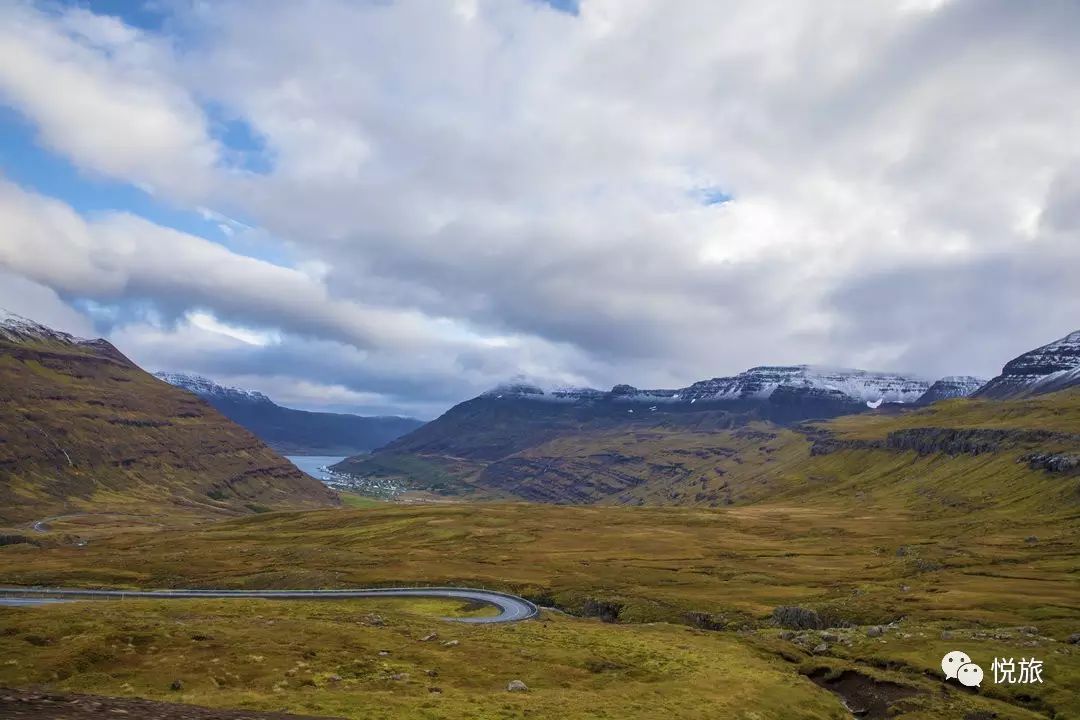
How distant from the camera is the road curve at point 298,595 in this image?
109938mm

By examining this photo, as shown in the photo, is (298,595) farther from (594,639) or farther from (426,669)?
(426,669)

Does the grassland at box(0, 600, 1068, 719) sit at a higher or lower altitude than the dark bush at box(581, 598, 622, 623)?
higher

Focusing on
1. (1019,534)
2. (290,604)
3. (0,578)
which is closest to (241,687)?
(290,604)

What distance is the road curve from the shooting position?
110m

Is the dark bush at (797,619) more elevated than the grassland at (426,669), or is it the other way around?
the grassland at (426,669)

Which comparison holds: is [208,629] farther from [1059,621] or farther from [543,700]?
[1059,621]

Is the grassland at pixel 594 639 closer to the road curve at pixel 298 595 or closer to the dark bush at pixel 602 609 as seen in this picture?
the dark bush at pixel 602 609

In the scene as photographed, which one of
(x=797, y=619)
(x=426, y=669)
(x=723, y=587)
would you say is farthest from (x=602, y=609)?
(x=426, y=669)

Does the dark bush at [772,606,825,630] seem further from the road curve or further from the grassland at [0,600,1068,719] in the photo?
the road curve

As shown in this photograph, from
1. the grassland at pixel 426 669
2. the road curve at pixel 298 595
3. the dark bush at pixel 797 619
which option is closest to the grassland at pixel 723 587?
the grassland at pixel 426 669

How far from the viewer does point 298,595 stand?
119 m

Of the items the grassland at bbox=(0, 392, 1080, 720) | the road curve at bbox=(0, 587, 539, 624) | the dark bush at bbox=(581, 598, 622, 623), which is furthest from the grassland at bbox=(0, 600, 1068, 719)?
the road curve at bbox=(0, 587, 539, 624)

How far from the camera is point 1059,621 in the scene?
303ft

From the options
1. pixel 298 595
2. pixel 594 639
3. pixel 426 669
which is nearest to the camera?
pixel 426 669
